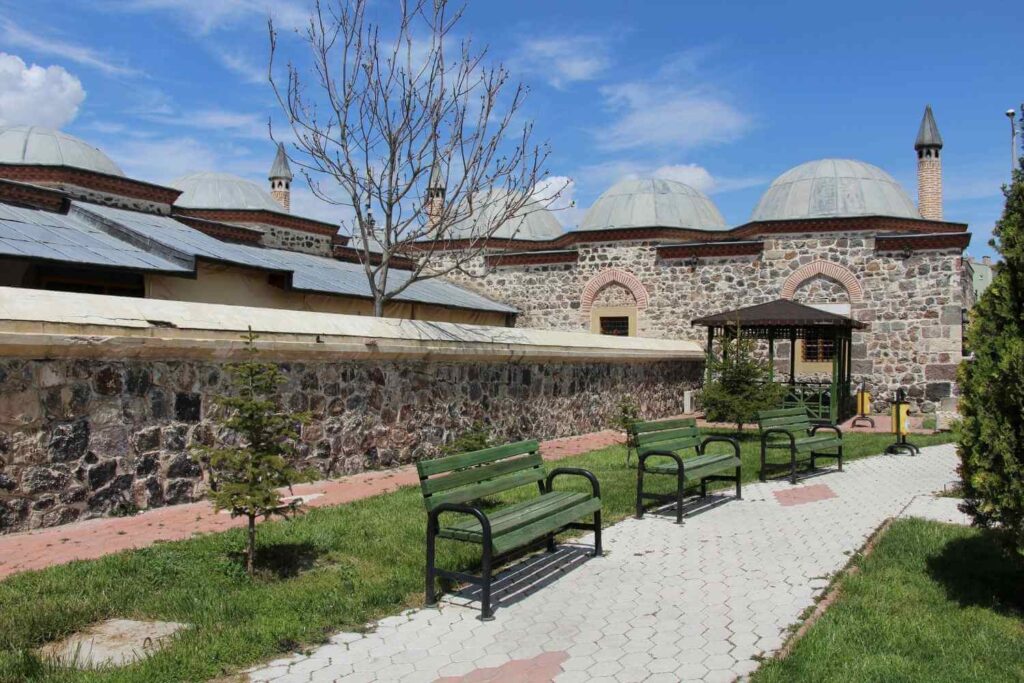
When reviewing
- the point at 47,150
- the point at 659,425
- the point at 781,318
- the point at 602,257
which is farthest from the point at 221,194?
the point at 659,425

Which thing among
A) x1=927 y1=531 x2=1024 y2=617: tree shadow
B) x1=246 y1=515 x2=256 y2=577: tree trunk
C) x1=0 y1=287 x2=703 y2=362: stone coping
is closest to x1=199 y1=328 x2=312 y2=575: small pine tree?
x1=246 y1=515 x2=256 y2=577: tree trunk

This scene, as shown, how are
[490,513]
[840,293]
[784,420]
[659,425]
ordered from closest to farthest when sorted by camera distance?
[490,513]
[659,425]
[784,420]
[840,293]

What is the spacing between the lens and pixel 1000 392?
4.13 meters

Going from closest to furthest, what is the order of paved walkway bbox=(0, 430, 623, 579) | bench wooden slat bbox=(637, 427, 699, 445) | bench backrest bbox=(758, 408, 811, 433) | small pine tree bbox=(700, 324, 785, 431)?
paved walkway bbox=(0, 430, 623, 579), bench wooden slat bbox=(637, 427, 699, 445), bench backrest bbox=(758, 408, 811, 433), small pine tree bbox=(700, 324, 785, 431)

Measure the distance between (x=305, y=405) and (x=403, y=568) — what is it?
3.48 meters

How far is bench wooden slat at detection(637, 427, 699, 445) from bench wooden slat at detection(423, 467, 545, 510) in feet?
5.09

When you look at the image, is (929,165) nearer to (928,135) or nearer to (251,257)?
(928,135)

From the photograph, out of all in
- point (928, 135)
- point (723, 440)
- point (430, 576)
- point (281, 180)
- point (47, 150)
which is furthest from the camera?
point (281, 180)

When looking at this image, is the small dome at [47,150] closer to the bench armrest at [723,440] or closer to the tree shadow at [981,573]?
the bench armrest at [723,440]

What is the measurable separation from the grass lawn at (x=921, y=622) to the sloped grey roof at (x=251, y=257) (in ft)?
32.4

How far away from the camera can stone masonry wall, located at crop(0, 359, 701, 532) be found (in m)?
5.70

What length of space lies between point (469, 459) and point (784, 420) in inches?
222

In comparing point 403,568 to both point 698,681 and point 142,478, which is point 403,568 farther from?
point 142,478

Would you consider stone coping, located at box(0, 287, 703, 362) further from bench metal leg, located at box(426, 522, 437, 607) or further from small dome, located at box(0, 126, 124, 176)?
small dome, located at box(0, 126, 124, 176)
